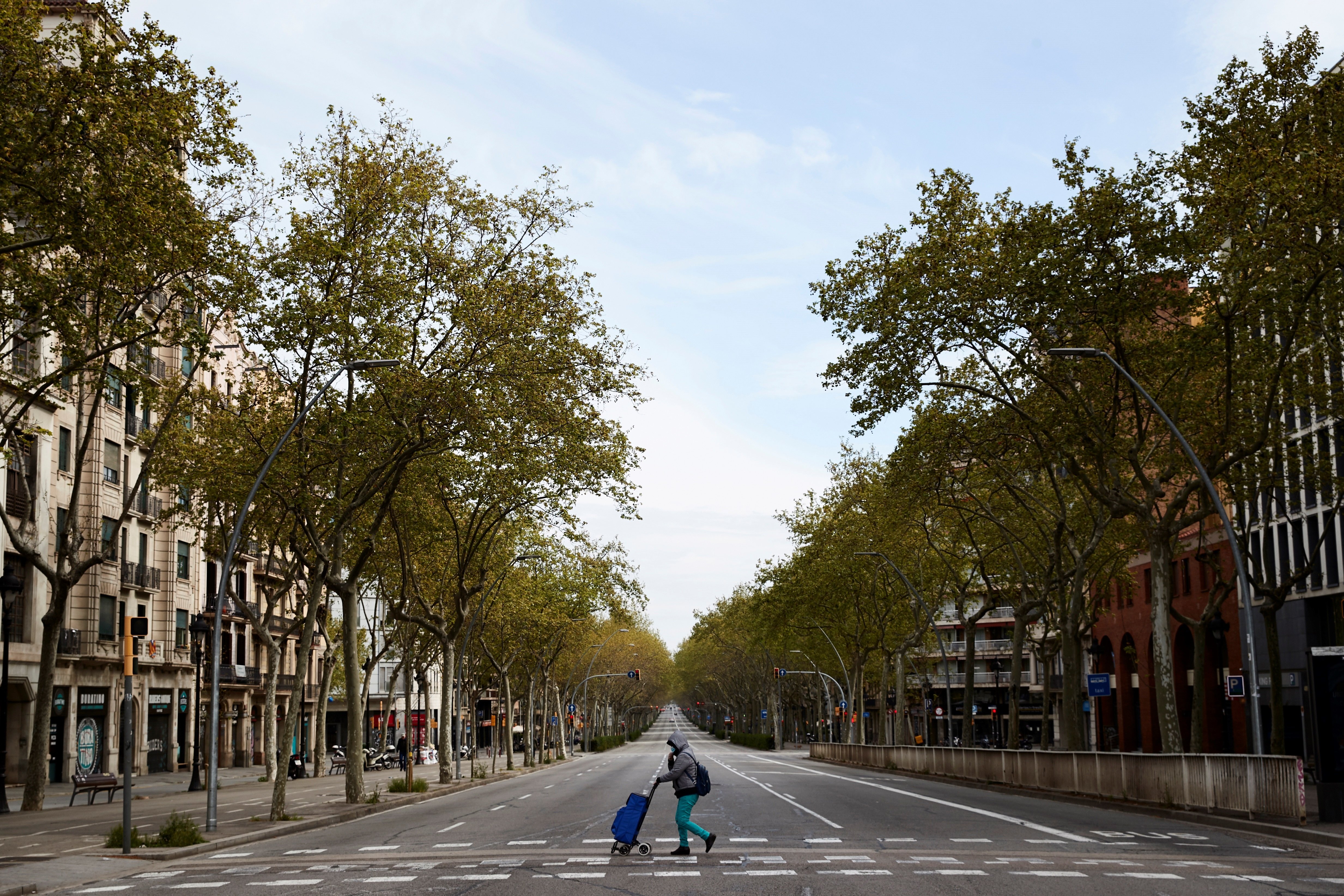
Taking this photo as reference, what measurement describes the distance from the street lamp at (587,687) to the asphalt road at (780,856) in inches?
2682

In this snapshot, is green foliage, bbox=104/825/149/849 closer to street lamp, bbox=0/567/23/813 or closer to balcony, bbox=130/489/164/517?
street lamp, bbox=0/567/23/813

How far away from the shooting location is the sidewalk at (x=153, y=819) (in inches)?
647

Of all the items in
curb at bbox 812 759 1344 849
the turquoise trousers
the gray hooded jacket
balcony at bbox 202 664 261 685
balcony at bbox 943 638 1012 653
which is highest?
balcony at bbox 943 638 1012 653

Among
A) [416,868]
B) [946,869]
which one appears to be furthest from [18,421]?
[946,869]

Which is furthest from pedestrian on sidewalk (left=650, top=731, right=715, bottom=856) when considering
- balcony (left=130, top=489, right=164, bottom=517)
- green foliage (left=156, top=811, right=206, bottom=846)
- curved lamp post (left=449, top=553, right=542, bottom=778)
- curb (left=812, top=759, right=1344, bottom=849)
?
balcony (left=130, top=489, right=164, bottom=517)

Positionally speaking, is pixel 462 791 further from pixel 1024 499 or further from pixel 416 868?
pixel 416 868

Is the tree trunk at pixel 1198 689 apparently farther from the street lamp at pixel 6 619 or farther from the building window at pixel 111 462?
the building window at pixel 111 462

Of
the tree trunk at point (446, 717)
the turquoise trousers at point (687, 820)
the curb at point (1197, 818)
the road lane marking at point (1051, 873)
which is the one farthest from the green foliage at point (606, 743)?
the road lane marking at point (1051, 873)

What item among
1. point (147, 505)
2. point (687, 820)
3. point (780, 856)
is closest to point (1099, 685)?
point (780, 856)

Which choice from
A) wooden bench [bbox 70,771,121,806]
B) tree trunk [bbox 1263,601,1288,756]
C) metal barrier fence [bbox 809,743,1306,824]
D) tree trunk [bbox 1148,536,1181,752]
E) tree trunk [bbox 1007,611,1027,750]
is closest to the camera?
metal barrier fence [bbox 809,743,1306,824]

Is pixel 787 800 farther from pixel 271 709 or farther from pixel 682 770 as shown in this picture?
pixel 271 709

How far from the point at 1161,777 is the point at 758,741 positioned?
77531 mm

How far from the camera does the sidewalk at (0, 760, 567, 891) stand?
16422 mm

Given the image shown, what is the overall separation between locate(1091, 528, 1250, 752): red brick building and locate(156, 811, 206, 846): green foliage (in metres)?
33.5
